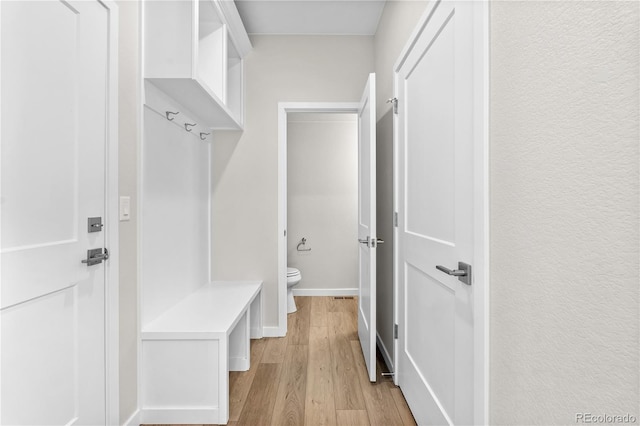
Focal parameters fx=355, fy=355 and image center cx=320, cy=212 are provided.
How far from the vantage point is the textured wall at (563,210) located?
24.8 inches

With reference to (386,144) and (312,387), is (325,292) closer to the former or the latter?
(312,387)

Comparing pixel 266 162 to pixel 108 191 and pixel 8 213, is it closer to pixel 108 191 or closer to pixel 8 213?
pixel 108 191

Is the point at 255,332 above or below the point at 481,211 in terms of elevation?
below

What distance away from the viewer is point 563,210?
0.77 metres

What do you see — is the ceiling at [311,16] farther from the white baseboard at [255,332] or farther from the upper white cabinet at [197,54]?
the white baseboard at [255,332]

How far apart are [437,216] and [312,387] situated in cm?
138

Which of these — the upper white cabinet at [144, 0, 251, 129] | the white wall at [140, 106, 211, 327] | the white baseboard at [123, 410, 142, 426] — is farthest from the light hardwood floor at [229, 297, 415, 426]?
the upper white cabinet at [144, 0, 251, 129]

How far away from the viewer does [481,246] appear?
1.11 metres

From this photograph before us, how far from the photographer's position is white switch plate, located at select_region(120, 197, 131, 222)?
1651 millimetres

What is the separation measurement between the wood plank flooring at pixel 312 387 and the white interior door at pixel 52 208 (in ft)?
2.65

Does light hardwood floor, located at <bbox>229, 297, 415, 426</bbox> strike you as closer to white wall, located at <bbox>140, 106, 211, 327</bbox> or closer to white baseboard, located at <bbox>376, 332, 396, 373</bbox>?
white baseboard, located at <bbox>376, 332, 396, 373</bbox>

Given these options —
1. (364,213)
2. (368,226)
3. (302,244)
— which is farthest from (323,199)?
(368,226)

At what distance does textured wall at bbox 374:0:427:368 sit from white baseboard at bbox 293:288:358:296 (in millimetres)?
1676

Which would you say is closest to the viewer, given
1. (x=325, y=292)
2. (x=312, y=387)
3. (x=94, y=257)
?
(x=94, y=257)
